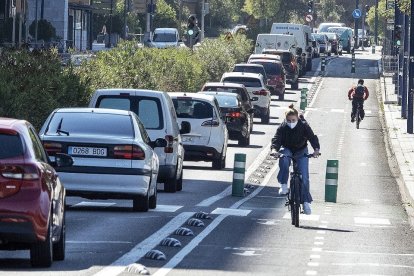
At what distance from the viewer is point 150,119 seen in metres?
27.0

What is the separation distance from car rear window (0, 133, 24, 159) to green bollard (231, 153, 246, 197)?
14.5 metres

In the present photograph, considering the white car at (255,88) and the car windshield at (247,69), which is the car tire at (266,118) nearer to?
the white car at (255,88)

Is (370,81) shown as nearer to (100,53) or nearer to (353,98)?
(353,98)

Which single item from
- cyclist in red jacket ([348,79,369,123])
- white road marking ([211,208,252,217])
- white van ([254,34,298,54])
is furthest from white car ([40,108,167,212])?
white van ([254,34,298,54])

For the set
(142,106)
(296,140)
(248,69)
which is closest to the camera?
(296,140)

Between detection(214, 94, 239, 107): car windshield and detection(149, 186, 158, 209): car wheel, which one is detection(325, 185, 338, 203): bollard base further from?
detection(214, 94, 239, 107): car windshield

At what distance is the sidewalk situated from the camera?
31.2 m

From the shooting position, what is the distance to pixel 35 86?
31.1 meters

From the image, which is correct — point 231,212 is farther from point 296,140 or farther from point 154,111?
point 154,111

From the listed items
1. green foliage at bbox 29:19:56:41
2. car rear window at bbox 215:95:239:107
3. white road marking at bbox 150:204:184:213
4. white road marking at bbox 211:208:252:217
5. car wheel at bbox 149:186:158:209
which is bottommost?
white road marking at bbox 211:208:252:217

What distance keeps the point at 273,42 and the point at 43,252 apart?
67666 mm

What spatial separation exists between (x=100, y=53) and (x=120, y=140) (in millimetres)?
21402

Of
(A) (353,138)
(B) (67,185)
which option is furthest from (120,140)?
(A) (353,138)

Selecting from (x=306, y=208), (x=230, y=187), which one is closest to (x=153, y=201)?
(x=306, y=208)
